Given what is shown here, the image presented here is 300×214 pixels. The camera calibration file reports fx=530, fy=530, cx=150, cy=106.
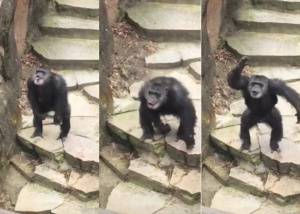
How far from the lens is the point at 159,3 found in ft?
6.64

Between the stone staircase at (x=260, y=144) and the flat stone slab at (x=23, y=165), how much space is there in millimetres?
760

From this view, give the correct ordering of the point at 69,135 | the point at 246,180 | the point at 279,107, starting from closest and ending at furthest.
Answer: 1. the point at 246,180
2. the point at 69,135
3. the point at 279,107

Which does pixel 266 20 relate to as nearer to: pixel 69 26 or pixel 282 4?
pixel 282 4

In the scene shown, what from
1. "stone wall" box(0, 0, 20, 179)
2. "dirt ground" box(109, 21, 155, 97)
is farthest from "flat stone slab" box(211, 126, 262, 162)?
"stone wall" box(0, 0, 20, 179)

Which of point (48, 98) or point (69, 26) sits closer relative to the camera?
point (69, 26)

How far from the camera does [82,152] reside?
2123 millimetres

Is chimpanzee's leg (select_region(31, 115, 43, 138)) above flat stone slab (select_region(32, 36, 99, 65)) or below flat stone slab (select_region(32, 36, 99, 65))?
below

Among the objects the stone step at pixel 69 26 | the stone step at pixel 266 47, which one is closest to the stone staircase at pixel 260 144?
the stone step at pixel 266 47

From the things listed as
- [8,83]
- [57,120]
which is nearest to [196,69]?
[57,120]

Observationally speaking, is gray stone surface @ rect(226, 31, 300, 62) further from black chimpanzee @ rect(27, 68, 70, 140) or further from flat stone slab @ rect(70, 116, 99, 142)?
black chimpanzee @ rect(27, 68, 70, 140)

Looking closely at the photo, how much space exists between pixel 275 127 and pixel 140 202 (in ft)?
2.06

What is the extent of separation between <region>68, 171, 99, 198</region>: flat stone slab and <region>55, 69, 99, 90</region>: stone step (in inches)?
14.1

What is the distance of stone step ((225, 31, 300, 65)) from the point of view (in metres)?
2.04

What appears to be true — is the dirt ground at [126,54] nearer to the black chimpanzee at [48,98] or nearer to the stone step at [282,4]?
the black chimpanzee at [48,98]
